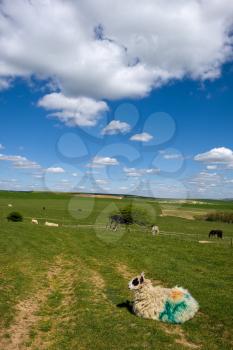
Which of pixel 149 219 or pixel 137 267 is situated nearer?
pixel 137 267

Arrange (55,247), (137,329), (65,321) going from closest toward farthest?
(137,329) < (65,321) < (55,247)

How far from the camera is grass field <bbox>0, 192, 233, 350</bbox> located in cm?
1269

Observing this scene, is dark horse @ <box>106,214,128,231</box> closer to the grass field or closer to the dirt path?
the grass field

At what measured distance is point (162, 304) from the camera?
14688 mm

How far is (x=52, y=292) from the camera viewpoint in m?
19.3

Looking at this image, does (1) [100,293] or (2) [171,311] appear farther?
(1) [100,293]

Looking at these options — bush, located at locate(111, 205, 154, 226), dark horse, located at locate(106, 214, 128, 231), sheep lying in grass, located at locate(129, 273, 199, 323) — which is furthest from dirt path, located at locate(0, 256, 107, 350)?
bush, located at locate(111, 205, 154, 226)

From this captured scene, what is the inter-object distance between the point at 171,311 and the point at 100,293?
18.4ft

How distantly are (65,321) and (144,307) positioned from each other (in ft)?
11.5

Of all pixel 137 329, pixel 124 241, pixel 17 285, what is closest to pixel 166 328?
pixel 137 329

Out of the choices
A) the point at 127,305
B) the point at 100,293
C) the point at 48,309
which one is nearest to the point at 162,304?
the point at 127,305

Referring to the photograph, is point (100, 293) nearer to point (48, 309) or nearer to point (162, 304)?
point (48, 309)

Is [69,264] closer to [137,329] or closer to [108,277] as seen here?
[108,277]

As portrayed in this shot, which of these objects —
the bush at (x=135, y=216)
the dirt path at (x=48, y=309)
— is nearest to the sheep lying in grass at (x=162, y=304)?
the dirt path at (x=48, y=309)
